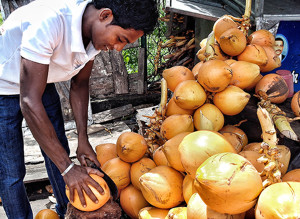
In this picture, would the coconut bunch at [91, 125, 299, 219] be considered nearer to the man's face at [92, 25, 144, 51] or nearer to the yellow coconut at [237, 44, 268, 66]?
the yellow coconut at [237, 44, 268, 66]

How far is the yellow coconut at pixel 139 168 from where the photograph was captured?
162 centimetres

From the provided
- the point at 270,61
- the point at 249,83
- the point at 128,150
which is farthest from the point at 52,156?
the point at 270,61

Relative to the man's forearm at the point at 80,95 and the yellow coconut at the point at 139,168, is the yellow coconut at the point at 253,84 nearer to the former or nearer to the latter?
the yellow coconut at the point at 139,168

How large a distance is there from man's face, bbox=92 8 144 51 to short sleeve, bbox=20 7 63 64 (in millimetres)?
216

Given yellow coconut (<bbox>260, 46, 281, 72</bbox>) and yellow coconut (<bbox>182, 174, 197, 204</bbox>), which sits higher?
yellow coconut (<bbox>260, 46, 281, 72</bbox>)

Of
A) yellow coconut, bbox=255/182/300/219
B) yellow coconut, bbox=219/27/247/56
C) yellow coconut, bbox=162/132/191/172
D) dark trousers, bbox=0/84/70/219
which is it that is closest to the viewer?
yellow coconut, bbox=255/182/300/219

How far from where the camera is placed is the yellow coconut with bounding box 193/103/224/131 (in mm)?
1572

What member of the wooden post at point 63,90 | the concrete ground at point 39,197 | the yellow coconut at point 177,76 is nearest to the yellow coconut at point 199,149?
the yellow coconut at point 177,76

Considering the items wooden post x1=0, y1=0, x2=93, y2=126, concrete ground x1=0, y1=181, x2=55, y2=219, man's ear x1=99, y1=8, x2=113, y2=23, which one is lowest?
concrete ground x1=0, y1=181, x2=55, y2=219

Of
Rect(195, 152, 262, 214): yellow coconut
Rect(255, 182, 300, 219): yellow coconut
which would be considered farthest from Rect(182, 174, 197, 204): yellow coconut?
Rect(255, 182, 300, 219): yellow coconut

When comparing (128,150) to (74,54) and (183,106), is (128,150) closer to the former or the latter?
(183,106)

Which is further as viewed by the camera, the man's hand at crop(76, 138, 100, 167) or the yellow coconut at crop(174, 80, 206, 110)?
the man's hand at crop(76, 138, 100, 167)

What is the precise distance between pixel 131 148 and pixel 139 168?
0.42ft

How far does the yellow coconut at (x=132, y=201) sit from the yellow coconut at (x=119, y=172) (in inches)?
1.9
